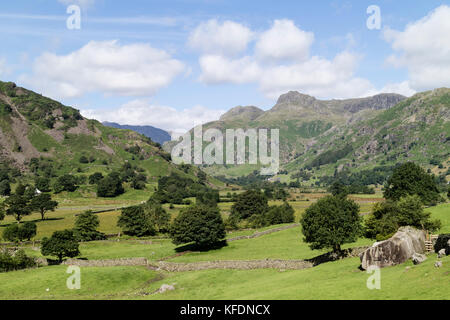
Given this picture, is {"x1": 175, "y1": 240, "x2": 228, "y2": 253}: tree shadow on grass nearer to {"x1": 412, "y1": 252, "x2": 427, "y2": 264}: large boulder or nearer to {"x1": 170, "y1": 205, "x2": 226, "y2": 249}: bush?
{"x1": 170, "y1": 205, "x2": 226, "y2": 249}: bush

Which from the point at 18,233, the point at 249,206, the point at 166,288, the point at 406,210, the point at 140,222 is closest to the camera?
the point at 166,288

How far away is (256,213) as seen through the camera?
148 metres

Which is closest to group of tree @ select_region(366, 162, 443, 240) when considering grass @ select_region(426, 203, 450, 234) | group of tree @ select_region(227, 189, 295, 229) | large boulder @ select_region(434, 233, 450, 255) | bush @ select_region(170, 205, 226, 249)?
grass @ select_region(426, 203, 450, 234)

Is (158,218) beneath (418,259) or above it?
beneath

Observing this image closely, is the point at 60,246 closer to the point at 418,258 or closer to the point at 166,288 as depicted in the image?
the point at 166,288

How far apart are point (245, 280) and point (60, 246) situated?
48421 mm

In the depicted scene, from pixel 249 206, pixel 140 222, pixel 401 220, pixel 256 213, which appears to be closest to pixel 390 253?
pixel 401 220

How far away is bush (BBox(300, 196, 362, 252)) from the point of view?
2586 inches

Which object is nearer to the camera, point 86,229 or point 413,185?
point 413,185

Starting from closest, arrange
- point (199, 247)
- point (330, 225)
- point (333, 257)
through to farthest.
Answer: point (333, 257) → point (330, 225) → point (199, 247)

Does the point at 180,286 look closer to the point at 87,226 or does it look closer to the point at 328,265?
the point at 328,265

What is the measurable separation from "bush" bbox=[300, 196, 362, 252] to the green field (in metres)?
5.81
